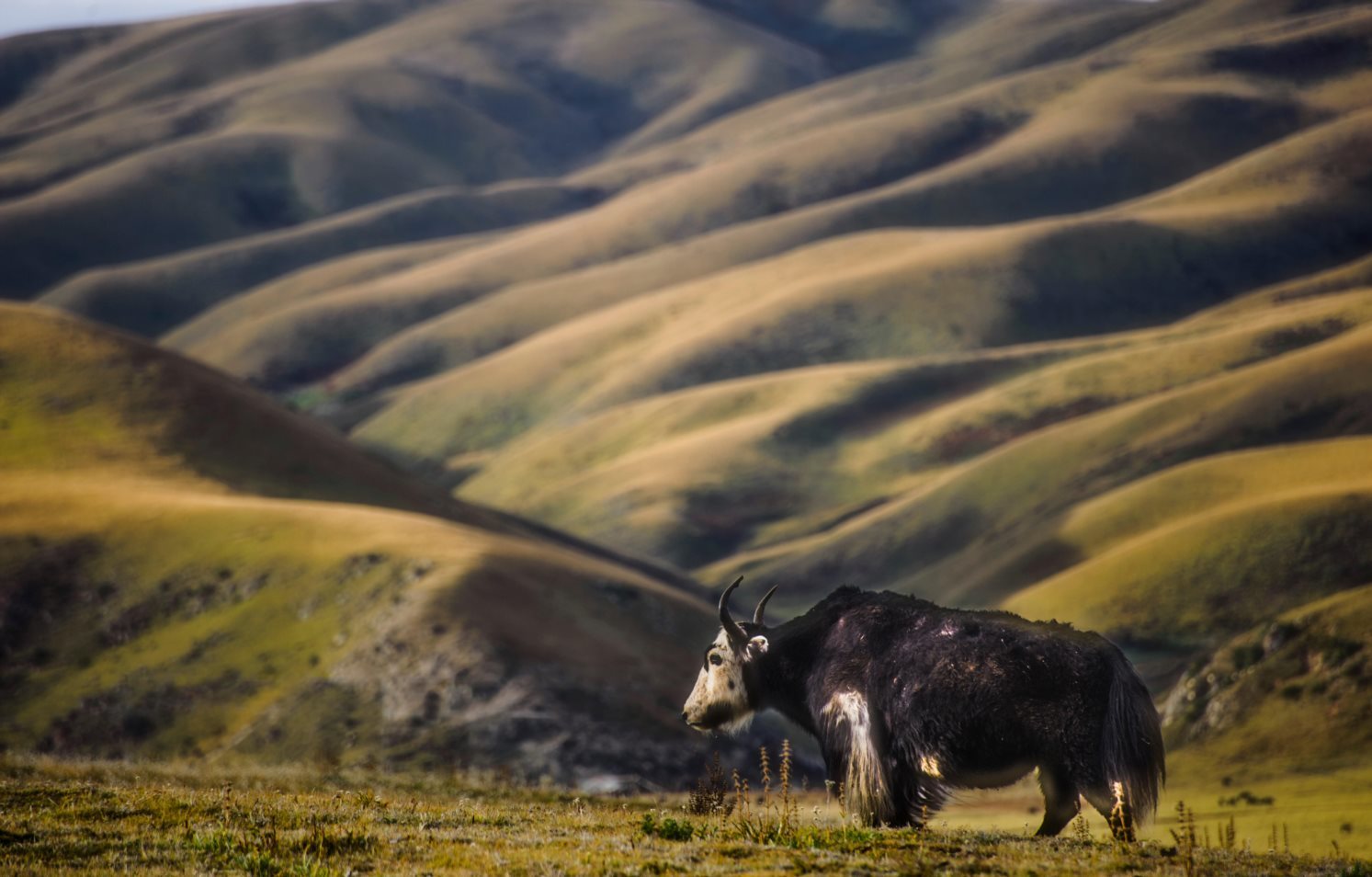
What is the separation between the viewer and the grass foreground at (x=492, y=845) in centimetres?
1310

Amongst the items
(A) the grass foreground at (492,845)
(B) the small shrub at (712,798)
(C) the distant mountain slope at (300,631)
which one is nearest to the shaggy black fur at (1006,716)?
(A) the grass foreground at (492,845)

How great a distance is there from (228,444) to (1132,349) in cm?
9715

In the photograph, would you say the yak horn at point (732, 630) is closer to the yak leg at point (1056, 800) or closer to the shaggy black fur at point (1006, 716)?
the shaggy black fur at point (1006, 716)

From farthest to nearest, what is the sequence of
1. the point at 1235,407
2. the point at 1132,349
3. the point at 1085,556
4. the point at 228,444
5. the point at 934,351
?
1. the point at 934,351
2. the point at 1132,349
3. the point at 1235,407
4. the point at 1085,556
5. the point at 228,444

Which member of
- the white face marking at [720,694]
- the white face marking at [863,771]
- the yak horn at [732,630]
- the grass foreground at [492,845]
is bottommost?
the grass foreground at [492,845]

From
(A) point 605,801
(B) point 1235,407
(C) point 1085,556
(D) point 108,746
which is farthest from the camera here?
(B) point 1235,407

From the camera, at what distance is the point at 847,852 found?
13734mm

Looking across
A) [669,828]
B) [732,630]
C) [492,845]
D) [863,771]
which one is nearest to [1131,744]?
[863,771]

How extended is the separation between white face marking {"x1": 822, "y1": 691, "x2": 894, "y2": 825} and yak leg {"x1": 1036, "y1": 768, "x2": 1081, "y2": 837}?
1.62 meters

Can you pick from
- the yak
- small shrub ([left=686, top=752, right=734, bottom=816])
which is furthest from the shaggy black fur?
small shrub ([left=686, top=752, right=734, bottom=816])

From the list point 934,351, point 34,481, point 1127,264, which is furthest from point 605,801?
point 1127,264

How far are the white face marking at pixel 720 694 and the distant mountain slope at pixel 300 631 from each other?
30.9m

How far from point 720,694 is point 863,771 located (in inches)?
120

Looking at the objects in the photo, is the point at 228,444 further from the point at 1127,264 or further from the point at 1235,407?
the point at 1127,264
